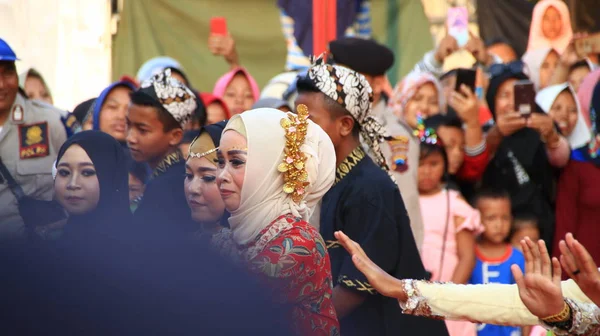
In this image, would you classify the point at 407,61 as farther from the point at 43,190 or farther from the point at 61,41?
the point at 43,190

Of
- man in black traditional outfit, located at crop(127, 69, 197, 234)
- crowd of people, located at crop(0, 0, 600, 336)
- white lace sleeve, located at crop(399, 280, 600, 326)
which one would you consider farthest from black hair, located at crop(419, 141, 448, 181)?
white lace sleeve, located at crop(399, 280, 600, 326)

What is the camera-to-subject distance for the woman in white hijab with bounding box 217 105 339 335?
2.74m

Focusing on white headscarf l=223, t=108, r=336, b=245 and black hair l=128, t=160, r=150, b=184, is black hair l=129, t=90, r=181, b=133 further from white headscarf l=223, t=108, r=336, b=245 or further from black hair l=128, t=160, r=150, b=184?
white headscarf l=223, t=108, r=336, b=245

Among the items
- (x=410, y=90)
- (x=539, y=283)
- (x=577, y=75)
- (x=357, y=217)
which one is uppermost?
(x=577, y=75)

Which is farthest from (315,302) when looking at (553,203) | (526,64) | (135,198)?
(526,64)

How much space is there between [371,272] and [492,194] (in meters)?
3.12

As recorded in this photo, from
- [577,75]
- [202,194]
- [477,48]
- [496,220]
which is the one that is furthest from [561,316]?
[477,48]

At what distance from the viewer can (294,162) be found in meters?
2.94

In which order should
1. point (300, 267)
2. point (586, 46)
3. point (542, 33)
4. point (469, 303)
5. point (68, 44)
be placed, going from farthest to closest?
point (68, 44)
point (542, 33)
point (586, 46)
point (469, 303)
point (300, 267)

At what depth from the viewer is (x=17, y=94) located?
532cm

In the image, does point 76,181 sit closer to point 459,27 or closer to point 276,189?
point 276,189

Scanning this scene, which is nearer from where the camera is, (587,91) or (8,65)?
(8,65)

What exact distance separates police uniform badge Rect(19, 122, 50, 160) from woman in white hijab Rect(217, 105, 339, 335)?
2464mm

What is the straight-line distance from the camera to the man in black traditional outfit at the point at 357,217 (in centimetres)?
365
